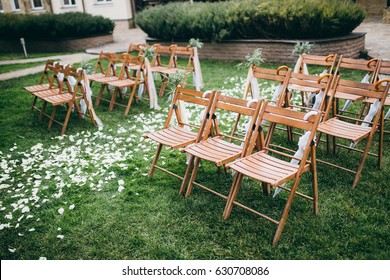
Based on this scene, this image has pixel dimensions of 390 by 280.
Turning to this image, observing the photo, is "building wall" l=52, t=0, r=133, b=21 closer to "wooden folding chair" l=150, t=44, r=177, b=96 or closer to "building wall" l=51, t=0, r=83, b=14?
"building wall" l=51, t=0, r=83, b=14

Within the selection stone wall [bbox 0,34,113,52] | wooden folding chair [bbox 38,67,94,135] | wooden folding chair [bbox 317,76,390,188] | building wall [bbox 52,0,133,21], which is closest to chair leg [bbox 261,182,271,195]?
wooden folding chair [bbox 317,76,390,188]

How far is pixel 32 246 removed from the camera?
3.53 m

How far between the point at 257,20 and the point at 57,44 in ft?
29.6

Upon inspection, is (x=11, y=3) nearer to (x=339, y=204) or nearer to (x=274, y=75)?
(x=274, y=75)

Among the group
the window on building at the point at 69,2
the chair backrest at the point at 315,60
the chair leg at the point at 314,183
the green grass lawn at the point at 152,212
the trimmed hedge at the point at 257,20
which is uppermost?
the window on building at the point at 69,2

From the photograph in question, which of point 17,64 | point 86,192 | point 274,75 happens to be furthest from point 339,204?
point 17,64

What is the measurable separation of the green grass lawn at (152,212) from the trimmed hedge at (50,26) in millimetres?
10668

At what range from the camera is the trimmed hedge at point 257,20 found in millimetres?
9711

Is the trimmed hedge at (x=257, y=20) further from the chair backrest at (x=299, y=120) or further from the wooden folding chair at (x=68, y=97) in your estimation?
the chair backrest at (x=299, y=120)

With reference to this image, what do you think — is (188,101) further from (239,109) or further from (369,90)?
(369,90)

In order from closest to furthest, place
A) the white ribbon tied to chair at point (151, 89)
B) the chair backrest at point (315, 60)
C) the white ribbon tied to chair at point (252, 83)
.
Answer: the white ribbon tied to chair at point (252, 83), the chair backrest at point (315, 60), the white ribbon tied to chair at point (151, 89)

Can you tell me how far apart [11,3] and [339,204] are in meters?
24.3

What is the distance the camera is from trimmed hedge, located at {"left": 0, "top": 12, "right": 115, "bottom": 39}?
48.8 ft

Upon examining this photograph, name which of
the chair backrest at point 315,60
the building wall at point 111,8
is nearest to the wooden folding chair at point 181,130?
the chair backrest at point 315,60
